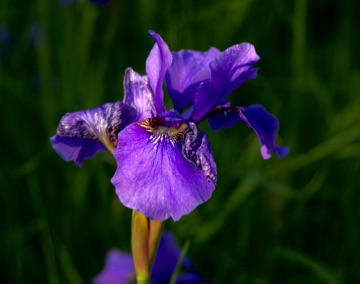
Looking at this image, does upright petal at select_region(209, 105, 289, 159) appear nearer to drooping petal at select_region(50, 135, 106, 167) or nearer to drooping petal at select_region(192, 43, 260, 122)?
drooping petal at select_region(192, 43, 260, 122)

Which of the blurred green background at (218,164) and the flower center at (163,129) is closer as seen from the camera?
the flower center at (163,129)

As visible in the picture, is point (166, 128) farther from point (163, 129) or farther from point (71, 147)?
point (71, 147)

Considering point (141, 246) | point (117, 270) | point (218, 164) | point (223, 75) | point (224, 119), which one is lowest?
point (218, 164)

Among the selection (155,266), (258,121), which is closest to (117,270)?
(155,266)

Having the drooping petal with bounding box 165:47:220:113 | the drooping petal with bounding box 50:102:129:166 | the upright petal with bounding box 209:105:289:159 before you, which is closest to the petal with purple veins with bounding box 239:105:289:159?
the upright petal with bounding box 209:105:289:159

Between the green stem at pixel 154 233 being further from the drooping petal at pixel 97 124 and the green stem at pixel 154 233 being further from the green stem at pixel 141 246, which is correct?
the drooping petal at pixel 97 124

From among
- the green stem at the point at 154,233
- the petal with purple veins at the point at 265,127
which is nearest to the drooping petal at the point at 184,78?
the petal with purple veins at the point at 265,127
